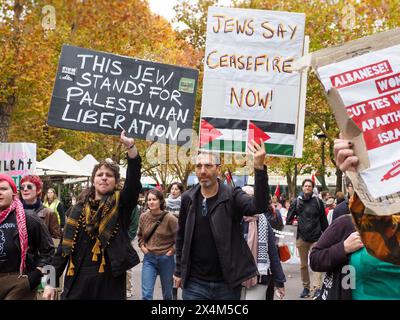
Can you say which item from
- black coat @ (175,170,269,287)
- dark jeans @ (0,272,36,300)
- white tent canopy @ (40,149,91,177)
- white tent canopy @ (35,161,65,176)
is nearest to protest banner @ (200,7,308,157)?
black coat @ (175,170,269,287)

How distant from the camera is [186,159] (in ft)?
23.7

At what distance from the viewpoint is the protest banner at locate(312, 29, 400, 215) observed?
9.29 feet

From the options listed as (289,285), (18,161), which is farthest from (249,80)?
(289,285)

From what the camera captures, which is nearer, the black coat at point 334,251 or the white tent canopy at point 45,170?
the black coat at point 334,251

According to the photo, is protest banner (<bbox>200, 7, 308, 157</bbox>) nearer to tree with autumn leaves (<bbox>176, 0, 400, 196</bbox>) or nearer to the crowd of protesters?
the crowd of protesters

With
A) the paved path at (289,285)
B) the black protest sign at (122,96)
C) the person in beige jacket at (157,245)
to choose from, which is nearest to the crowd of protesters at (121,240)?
the black protest sign at (122,96)

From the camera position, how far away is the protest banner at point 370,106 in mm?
2830

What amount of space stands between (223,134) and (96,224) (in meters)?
2.50

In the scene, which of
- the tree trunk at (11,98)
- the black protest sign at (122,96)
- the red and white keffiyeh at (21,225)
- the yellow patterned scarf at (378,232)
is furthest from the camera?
the tree trunk at (11,98)

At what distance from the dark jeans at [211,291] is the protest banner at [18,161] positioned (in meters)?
7.36

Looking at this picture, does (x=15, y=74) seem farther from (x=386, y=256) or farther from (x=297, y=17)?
(x=386, y=256)

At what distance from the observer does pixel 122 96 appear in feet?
21.8

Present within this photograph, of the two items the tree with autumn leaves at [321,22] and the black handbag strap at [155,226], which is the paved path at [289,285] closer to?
the black handbag strap at [155,226]

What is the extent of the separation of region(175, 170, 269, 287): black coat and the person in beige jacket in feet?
11.6
